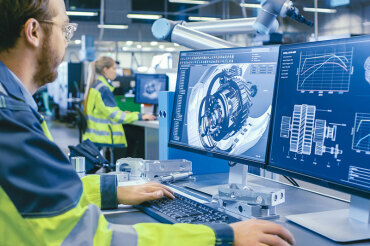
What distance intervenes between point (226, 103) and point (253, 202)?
37 centimetres

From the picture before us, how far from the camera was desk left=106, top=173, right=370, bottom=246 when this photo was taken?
3.49 ft

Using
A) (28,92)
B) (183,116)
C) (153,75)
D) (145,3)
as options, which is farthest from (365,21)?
(28,92)

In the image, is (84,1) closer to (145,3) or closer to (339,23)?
(145,3)

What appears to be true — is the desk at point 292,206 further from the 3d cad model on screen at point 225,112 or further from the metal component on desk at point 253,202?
the 3d cad model on screen at point 225,112

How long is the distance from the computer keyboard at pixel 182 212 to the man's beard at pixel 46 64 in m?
0.47

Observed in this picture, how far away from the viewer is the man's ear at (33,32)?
899 millimetres

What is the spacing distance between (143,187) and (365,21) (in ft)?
31.0

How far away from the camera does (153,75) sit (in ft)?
15.2

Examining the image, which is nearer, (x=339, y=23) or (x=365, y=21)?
(x=365, y=21)

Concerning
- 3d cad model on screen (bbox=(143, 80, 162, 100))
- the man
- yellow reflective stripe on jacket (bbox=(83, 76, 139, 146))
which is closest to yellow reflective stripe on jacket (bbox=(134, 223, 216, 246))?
the man

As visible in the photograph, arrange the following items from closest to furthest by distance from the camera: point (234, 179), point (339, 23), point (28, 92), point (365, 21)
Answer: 1. point (28, 92)
2. point (234, 179)
3. point (365, 21)
4. point (339, 23)

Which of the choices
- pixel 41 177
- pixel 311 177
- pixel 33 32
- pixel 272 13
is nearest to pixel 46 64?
pixel 33 32

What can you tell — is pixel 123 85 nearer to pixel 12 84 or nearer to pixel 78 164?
pixel 78 164

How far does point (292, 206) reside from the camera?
1.36 m
